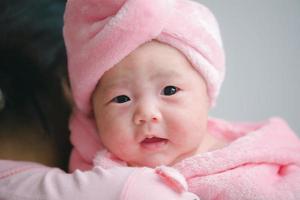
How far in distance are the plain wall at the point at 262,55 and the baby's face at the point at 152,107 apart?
46 cm

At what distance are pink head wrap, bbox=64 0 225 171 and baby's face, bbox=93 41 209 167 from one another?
2cm

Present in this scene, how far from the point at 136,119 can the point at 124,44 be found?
0.51 feet

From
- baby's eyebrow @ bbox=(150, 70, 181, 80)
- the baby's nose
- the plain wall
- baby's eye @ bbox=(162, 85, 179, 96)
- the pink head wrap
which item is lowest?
the plain wall

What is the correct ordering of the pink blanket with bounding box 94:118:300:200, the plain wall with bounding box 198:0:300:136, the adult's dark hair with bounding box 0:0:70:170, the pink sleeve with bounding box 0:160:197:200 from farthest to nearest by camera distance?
1. the plain wall with bounding box 198:0:300:136
2. the adult's dark hair with bounding box 0:0:70:170
3. the pink blanket with bounding box 94:118:300:200
4. the pink sleeve with bounding box 0:160:197:200

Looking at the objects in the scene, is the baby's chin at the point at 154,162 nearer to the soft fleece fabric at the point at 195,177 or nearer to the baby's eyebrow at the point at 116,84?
the soft fleece fabric at the point at 195,177

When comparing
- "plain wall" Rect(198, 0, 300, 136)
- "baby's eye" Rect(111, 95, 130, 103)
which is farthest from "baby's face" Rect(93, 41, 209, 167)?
"plain wall" Rect(198, 0, 300, 136)

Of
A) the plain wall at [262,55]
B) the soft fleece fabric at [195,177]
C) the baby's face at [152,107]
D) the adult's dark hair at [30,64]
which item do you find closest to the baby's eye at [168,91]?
the baby's face at [152,107]

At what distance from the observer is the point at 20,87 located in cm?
111

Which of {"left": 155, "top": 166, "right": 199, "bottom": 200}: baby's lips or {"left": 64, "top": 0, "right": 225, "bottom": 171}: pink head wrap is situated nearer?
{"left": 155, "top": 166, "right": 199, "bottom": 200}: baby's lips

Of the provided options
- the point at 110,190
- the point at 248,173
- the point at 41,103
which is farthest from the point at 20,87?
the point at 248,173

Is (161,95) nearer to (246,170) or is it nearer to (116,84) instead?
(116,84)

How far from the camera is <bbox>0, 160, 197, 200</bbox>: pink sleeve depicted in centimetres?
80

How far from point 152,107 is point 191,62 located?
140 millimetres

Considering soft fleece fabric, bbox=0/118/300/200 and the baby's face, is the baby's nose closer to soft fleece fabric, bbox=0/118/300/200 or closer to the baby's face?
the baby's face
